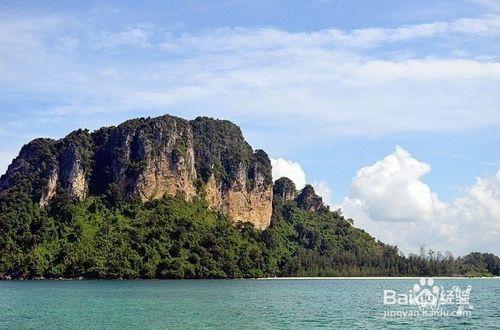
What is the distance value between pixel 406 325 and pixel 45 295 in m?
67.4

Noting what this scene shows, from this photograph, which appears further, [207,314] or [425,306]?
[425,306]

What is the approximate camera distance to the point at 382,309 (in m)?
83.7

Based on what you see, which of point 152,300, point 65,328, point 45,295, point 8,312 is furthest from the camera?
point 45,295

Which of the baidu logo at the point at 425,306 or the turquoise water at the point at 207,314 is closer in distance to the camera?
the turquoise water at the point at 207,314

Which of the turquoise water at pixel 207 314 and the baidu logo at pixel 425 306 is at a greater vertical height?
the baidu logo at pixel 425 306

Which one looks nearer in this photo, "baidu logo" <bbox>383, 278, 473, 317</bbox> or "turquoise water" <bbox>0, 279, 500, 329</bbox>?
"turquoise water" <bbox>0, 279, 500, 329</bbox>

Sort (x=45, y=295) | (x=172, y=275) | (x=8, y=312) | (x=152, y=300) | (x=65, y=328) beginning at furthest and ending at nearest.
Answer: (x=172, y=275) → (x=45, y=295) → (x=152, y=300) → (x=8, y=312) → (x=65, y=328)

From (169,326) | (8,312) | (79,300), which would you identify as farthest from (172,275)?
(169,326)

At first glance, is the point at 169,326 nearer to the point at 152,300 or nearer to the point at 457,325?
the point at 457,325

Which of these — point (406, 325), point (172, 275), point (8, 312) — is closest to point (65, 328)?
point (8, 312)

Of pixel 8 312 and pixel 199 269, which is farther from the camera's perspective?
pixel 199 269

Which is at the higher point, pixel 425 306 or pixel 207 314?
pixel 425 306

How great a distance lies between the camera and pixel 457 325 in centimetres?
6309

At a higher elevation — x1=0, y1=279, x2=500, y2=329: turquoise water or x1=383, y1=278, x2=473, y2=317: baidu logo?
x1=383, y1=278, x2=473, y2=317: baidu logo
